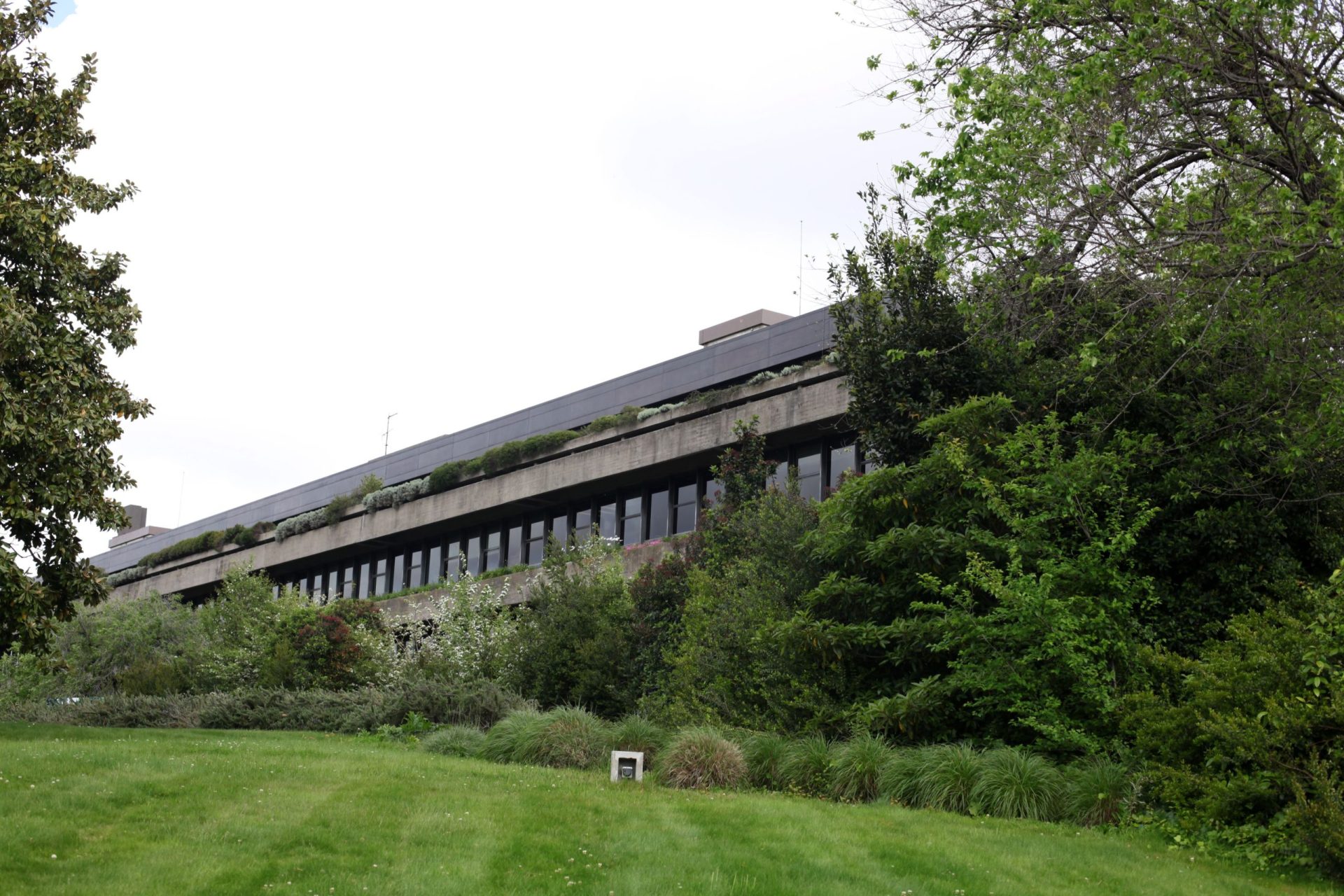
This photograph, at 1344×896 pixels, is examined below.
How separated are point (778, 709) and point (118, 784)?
8.42m

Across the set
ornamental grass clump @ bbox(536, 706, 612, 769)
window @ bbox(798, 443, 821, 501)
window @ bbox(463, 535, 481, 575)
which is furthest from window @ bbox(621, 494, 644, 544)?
ornamental grass clump @ bbox(536, 706, 612, 769)

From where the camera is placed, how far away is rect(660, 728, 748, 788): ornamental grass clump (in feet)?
45.7

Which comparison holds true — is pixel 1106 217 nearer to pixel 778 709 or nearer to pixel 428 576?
pixel 778 709

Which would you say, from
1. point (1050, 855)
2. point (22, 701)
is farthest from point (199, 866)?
point (22, 701)

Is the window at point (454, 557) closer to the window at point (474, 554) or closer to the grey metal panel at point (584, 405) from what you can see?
the window at point (474, 554)

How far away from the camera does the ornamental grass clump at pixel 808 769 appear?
1372 centimetres

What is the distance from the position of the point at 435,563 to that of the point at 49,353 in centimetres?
2860

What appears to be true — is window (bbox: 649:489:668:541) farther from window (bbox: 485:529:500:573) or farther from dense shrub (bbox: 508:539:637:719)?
dense shrub (bbox: 508:539:637:719)

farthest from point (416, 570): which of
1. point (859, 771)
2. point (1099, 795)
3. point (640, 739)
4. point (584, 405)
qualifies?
point (1099, 795)

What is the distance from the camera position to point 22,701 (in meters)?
31.1

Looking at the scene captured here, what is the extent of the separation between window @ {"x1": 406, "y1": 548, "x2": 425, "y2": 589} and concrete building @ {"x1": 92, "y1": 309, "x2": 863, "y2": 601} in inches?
2.8

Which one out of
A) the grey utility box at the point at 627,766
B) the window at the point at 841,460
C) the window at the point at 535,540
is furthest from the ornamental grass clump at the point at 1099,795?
the window at the point at 535,540

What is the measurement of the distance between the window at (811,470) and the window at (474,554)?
14.8 m

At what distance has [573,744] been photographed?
16.0m
